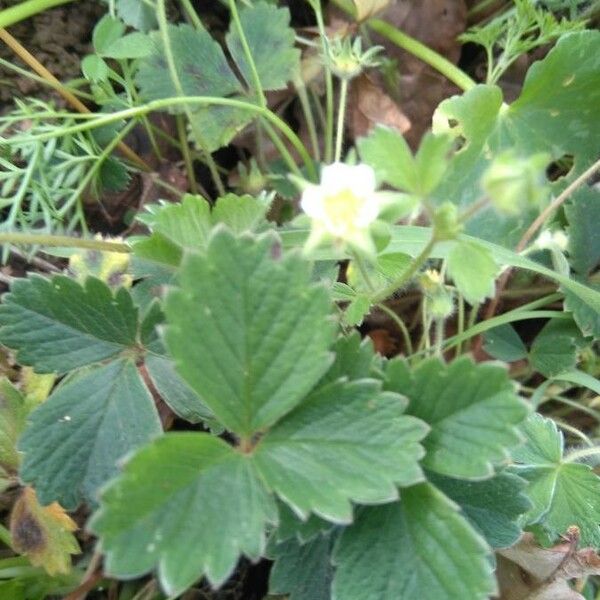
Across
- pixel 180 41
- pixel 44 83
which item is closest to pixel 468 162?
pixel 180 41

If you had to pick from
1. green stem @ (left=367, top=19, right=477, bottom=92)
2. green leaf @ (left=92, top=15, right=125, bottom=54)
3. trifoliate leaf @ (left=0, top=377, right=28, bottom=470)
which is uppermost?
green leaf @ (left=92, top=15, right=125, bottom=54)

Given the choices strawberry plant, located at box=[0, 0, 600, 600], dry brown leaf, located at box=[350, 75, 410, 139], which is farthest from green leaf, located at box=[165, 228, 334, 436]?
dry brown leaf, located at box=[350, 75, 410, 139]

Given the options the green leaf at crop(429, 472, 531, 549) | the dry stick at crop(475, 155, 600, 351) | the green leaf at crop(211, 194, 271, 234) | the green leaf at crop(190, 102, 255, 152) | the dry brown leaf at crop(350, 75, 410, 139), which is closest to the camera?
the green leaf at crop(429, 472, 531, 549)

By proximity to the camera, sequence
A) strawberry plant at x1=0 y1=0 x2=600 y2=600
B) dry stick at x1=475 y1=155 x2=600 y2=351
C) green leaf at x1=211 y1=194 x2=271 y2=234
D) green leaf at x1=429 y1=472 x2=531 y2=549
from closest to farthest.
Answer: strawberry plant at x1=0 y1=0 x2=600 y2=600 < green leaf at x1=429 y1=472 x2=531 y2=549 < green leaf at x1=211 y1=194 x2=271 y2=234 < dry stick at x1=475 y1=155 x2=600 y2=351

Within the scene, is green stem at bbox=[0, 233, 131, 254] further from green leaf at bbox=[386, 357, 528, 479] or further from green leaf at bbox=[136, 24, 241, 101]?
green leaf at bbox=[386, 357, 528, 479]

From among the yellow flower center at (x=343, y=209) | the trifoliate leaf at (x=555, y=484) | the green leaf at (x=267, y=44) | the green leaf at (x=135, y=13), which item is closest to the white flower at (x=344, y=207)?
the yellow flower center at (x=343, y=209)

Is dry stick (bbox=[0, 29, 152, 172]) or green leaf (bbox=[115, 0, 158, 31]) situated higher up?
green leaf (bbox=[115, 0, 158, 31])
